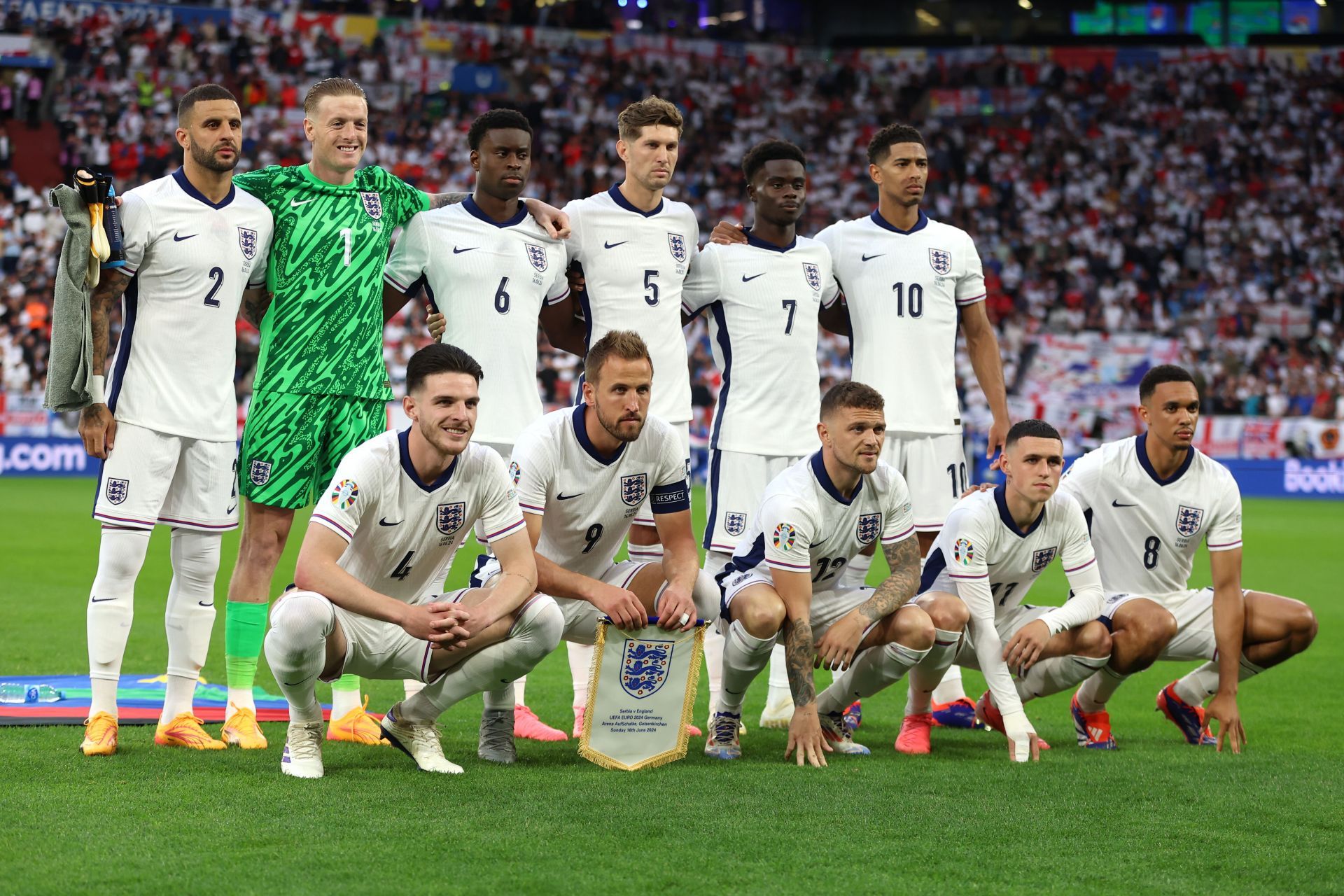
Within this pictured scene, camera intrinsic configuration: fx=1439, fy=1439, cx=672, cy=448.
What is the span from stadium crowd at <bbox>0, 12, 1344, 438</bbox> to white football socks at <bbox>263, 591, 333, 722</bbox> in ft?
63.5

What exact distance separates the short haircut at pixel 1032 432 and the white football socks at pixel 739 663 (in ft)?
4.25

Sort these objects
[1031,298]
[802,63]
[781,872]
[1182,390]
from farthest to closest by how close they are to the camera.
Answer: [802,63]
[1031,298]
[1182,390]
[781,872]

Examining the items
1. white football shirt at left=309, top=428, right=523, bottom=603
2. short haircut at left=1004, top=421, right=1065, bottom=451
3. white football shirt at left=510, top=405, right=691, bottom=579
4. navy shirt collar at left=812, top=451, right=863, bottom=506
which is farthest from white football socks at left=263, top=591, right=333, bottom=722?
short haircut at left=1004, top=421, right=1065, bottom=451

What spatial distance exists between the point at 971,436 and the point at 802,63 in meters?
14.8

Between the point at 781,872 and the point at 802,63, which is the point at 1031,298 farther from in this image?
the point at 781,872

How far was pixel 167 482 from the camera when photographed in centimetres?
555

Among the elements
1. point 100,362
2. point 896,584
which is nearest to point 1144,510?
point 896,584

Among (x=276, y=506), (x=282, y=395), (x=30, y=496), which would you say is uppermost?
(x=282, y=395)

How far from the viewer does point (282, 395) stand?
575cm

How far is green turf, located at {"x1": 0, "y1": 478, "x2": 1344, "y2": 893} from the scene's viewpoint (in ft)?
12.2

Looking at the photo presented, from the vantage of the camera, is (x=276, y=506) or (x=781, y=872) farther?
(x=276, y=506)

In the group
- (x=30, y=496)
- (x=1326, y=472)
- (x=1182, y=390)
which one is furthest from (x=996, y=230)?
(x=1182, y=390)

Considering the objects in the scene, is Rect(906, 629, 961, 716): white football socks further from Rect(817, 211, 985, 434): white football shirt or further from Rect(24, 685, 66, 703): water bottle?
Rect(24, 685, 66, 703): water bottle

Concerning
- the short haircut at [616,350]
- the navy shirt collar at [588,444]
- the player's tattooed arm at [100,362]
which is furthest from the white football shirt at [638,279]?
the player's tattooed arm at [100,362]
